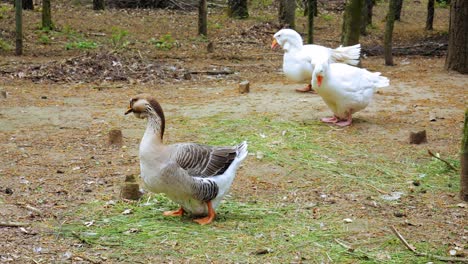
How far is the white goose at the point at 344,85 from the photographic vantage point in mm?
8594

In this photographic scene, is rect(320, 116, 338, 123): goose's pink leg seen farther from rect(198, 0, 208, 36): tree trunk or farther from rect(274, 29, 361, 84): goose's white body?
rect(198, 0, 208, 36): tree trunk

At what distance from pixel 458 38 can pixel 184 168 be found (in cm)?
931

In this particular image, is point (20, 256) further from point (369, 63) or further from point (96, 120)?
point (369, 63)

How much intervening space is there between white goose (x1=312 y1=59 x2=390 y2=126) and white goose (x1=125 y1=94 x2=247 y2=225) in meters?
3.27

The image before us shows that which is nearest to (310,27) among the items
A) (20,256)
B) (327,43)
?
(327,43)

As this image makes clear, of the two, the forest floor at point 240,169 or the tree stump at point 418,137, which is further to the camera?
the tree stump at point 418,137

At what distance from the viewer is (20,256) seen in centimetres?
467

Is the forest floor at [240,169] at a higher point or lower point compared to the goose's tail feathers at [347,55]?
lower

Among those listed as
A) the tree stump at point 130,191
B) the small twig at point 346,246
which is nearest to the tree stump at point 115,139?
the tree stump at point 130,191

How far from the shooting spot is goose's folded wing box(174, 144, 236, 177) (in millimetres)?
5387

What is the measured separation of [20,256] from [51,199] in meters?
1.36

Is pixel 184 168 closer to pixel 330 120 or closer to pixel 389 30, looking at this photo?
pixel 330 120

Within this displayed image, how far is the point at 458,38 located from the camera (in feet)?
42.7

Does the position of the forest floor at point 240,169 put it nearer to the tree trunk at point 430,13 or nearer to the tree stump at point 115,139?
the tree stump at point 115,139
